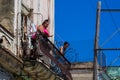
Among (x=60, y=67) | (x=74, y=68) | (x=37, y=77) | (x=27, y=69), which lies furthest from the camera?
(x=74, y=68)

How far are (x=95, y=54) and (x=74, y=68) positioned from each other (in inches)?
A: 370

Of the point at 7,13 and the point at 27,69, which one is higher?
the point at 7,13

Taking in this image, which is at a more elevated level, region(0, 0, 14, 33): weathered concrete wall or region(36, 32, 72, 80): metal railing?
region(0, 0, 14, 33): weathered concrete wall

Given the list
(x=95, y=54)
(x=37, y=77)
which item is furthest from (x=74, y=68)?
(x=37, y=77)

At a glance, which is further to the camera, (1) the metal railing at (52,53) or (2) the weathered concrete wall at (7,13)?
(2) the weathered concrete wall at (7,13)

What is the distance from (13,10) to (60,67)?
3456 millimetres

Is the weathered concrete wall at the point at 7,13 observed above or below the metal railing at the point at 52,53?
above

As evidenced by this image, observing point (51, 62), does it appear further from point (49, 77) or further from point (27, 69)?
point (27, 69)

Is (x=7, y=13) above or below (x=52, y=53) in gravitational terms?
above

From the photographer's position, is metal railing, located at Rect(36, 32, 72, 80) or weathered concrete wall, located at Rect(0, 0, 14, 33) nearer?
metal railing, located at Rect(36, 32, 72, 80)

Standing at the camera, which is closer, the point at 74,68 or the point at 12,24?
the point at 12,24

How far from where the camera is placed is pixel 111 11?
966 inches

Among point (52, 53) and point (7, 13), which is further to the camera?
point (52, 53)

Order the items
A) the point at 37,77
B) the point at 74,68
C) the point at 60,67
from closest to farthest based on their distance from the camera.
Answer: the point at 37,77 → the point at 60,67 → the point at 74,68
